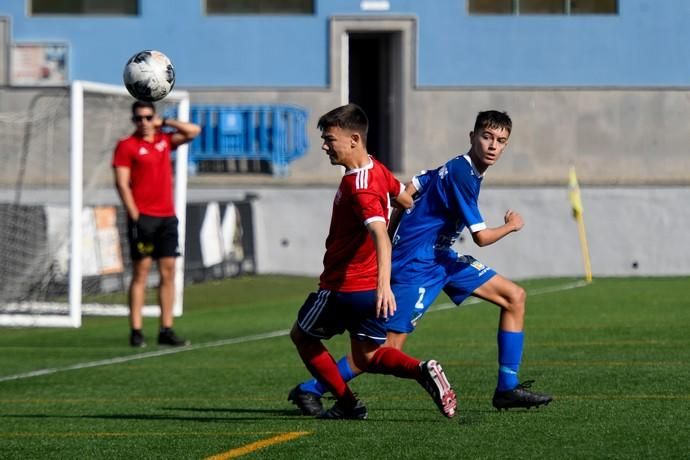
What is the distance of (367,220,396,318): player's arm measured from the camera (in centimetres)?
859

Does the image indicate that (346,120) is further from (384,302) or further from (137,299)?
(137,299)

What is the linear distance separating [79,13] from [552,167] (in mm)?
9862

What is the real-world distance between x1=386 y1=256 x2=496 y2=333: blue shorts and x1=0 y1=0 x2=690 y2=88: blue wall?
22.5m

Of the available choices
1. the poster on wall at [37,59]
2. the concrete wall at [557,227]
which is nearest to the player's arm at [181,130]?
the concrete wall at [557,227]

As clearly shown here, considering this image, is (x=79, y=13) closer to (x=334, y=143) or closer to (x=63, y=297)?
(x=63, y=297)

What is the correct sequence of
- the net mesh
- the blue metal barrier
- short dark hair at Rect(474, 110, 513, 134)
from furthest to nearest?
the blue metal barrier
the net mesh
short dark hair at Rect(474, 110, 513, 134)

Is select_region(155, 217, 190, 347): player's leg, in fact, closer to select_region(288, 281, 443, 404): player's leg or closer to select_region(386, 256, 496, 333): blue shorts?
select_region(288, 281, 443, 404): player's leg

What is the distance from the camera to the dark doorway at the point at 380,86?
32.7 metres

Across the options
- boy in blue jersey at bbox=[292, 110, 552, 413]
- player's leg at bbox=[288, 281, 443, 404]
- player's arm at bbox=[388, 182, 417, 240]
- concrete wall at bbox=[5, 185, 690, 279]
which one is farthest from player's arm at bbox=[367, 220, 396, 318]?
concrete wall at bbox=[5, 185, 690, 279]

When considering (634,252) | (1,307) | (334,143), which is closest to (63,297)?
(1,307)

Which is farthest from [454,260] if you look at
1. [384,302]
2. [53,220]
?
[53,220]

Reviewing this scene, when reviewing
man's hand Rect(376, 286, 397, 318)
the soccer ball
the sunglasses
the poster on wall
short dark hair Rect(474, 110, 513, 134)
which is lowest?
man's hand Rect(376, 286, 397, 318)

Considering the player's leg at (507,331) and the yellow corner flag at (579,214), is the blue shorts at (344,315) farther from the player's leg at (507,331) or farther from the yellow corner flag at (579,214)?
the yellow corner flag at (579,214)

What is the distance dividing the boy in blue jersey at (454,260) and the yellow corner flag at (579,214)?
53.0 feet
